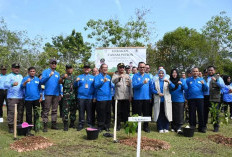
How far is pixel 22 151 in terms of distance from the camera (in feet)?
17.5

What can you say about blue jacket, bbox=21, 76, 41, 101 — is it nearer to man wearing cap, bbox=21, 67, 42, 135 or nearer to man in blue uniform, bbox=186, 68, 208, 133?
man wearing cap, bbox=21, 67, 42, 135

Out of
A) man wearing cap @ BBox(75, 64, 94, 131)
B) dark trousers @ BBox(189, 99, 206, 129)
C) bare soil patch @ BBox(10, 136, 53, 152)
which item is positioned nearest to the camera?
bare soil patch @ BBox(10, 136, 53, 152)

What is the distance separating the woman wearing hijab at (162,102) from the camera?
7444mm

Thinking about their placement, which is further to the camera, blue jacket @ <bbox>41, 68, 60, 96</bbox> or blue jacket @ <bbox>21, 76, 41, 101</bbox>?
blue jacket @ <bbox>41, 68, 60, 96</bbox>

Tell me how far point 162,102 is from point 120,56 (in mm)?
4515

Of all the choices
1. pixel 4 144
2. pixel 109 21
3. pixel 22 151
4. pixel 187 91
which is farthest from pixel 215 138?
pixel 109 21

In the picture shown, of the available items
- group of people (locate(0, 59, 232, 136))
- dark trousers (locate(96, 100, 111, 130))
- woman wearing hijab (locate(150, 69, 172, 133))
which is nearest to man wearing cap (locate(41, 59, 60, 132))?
group of people (locate(0, 59, 232, 136))

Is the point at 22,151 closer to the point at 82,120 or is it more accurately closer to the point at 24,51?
the point at 82,120

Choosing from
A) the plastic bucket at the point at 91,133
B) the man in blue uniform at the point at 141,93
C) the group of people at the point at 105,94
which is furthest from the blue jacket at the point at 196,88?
the plastic bucket at the point at 91,133

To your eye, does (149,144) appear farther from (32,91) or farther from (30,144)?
(32,91)

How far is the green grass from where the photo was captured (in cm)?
519

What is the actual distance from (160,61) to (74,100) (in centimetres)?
2656

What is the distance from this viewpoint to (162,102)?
759cm

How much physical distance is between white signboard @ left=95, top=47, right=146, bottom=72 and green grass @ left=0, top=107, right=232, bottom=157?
480 centimetres
